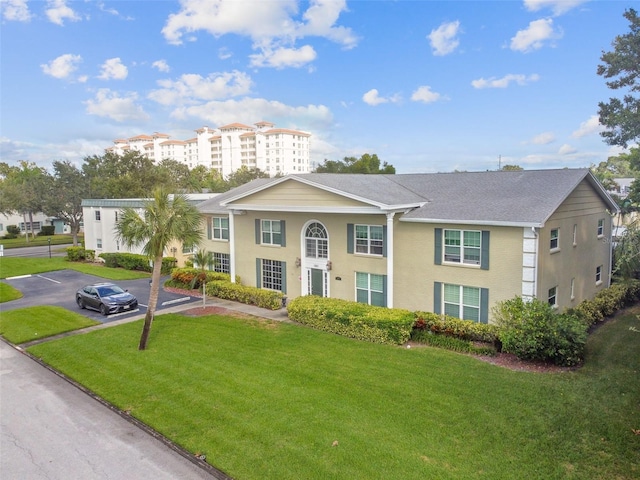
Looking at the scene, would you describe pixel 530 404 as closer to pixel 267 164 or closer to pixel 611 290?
pixel 611 290

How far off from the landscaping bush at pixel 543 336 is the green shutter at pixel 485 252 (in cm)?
227

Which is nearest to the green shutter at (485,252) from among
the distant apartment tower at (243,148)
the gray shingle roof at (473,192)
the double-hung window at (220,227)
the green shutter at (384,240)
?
the gray shingle roof at (473,192)

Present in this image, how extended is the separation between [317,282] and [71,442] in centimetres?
1415

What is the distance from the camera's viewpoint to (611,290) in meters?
22.9

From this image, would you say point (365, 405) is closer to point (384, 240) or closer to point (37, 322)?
A: point (384, 240)

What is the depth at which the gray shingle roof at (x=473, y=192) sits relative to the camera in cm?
1744

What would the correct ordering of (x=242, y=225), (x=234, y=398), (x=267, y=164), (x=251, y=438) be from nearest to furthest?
(x=251, y=438), (x=234, y=398), (x=242, y=225), (x=267, y=164)

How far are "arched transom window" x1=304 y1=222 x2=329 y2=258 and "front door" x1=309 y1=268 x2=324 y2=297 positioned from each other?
841 mm

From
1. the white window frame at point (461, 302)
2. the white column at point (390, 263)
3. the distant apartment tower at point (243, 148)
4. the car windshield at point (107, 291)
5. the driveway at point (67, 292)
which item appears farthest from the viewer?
the distant apartment tower at point (243, 148)

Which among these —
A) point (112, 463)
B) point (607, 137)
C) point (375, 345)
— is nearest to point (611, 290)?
point (607, 137)

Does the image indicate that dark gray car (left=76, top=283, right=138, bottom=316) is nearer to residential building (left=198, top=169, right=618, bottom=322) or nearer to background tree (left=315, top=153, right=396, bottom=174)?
residential building (left=198, top=169, right=618, bottom=322)

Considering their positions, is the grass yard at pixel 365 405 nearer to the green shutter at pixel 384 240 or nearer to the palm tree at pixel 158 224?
the palm tree at pixel 158 224

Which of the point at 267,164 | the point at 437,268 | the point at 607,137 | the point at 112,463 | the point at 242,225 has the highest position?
the point at 267,164

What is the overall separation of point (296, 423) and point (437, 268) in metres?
10.3
